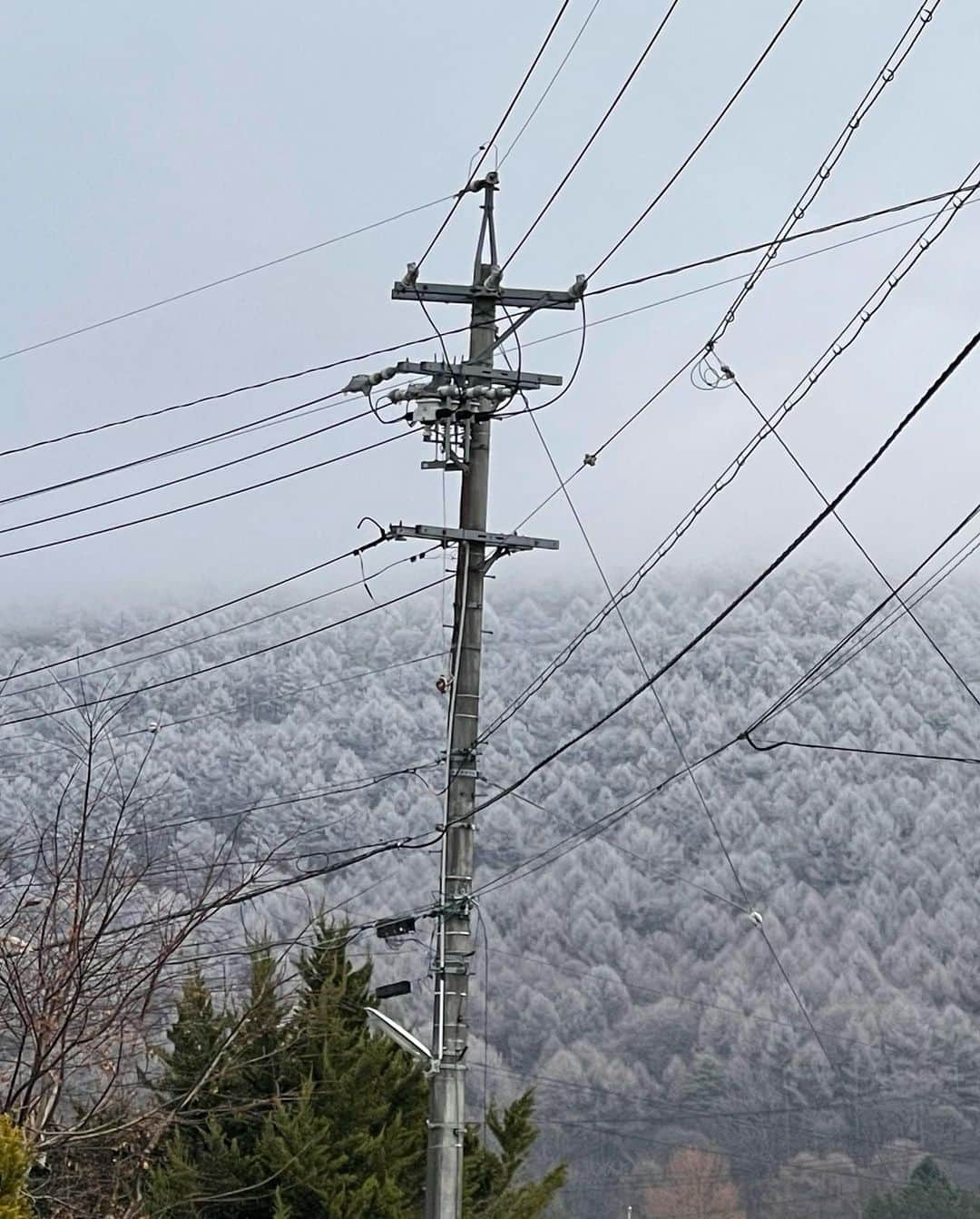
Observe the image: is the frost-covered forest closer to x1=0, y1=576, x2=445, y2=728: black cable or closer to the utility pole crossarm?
x1=0, y1=576, x2=445, y2=728: black cable

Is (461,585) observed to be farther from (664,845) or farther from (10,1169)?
(664,845)

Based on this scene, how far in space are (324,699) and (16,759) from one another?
17.9 m

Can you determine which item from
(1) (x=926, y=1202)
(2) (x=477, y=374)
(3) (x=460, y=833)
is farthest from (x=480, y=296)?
(1) (x=926, y=1202)

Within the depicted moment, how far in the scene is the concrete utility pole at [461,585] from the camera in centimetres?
1219

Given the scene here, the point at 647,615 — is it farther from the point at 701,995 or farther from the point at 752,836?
the point at 701,995

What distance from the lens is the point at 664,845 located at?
279ft

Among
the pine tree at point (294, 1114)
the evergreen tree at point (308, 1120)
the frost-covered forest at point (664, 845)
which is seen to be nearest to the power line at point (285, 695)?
the frost-covered forest at point (664, 845)

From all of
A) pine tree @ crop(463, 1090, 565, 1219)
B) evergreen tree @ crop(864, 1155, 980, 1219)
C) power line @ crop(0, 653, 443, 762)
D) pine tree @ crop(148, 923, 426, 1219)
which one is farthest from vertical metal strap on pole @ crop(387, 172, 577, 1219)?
power line @ crop(0, 653, 443, 762)

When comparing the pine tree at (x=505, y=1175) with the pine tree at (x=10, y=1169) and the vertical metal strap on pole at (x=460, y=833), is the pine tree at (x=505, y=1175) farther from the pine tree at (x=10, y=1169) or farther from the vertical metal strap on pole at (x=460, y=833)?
the pine tree at (x=10, y=1169)

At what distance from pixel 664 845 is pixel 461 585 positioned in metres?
73.3

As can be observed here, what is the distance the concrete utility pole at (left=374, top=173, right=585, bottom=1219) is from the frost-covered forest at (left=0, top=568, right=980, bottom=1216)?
159 ft

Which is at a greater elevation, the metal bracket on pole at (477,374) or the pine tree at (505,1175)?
the metal bracket on pole at (477,374)

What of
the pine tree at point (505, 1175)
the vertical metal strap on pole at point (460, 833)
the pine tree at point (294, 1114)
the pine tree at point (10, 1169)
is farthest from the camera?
the pine tree at point (505, 1175)

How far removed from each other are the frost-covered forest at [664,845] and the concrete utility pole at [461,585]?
159ft
